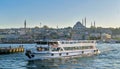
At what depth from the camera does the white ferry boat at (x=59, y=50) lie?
74.6 m

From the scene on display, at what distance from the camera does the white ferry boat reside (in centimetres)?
7456

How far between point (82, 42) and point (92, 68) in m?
29.7

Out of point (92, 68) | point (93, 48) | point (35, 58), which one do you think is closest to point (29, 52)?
point (35, 58)

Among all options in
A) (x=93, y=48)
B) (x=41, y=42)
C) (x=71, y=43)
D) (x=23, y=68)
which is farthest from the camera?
(x=93, y=48)

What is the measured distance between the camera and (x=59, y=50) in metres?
80.0

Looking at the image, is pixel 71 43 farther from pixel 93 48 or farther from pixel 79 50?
pixel 93 48

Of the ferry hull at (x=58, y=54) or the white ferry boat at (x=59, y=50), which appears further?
the white ferry boat at (x=59, y=50)

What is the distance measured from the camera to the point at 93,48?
328 feet

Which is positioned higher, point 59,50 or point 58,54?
point 59,50

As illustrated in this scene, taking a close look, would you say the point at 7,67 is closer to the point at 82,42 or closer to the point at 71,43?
the point at 71,43

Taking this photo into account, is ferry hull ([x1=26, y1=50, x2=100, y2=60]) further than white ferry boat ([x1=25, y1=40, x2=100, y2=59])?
No

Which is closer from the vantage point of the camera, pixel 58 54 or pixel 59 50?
pixel 58 54

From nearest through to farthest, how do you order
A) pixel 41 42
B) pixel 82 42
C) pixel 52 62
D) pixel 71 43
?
pixel 52 62 → pixel 41 42 → pixel 71 43 → pixel 82 42

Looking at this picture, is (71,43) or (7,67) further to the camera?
(71,43)
